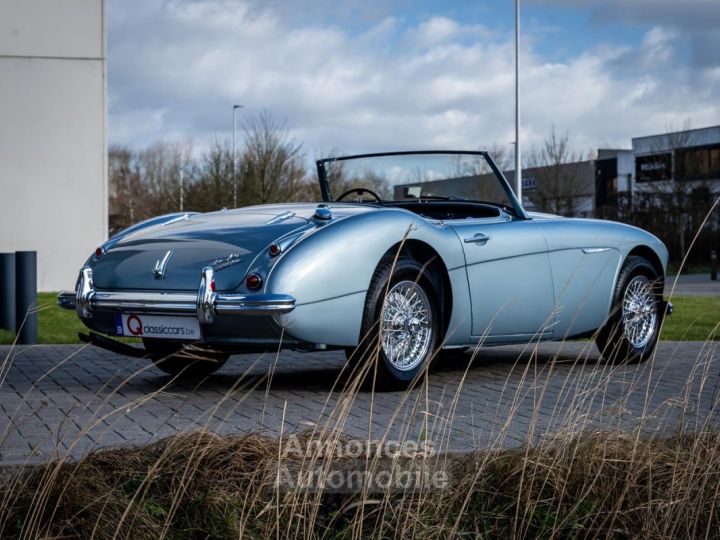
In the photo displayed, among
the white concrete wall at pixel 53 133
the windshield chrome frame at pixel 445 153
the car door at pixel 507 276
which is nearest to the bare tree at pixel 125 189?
the white concrete wall at pixel 53 133

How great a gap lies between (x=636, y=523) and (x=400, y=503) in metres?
0.90

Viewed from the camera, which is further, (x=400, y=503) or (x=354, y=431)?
(x=354, y=431)

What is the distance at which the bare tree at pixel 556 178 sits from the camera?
43.6 meters

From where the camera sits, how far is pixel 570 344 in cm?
959

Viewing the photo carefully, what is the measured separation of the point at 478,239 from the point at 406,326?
0.82 meters

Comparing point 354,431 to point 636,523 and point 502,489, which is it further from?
point 636,523

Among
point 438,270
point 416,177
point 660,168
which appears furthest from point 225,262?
point 660,168

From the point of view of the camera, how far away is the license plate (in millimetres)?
5809

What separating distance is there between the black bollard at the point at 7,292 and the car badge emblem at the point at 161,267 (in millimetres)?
5011

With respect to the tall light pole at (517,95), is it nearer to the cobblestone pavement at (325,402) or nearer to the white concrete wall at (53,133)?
the white concrete wall at (53,133)

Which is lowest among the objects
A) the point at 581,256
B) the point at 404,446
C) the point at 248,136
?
the point at 404,446

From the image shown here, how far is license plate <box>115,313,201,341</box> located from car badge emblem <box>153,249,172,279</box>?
218 millimetres

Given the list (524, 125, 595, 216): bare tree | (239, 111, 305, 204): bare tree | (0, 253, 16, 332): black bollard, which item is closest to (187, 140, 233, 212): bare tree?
(239, 111, 305, 204): bare tree

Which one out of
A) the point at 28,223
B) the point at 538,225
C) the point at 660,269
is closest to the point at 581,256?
the point at 538,225
